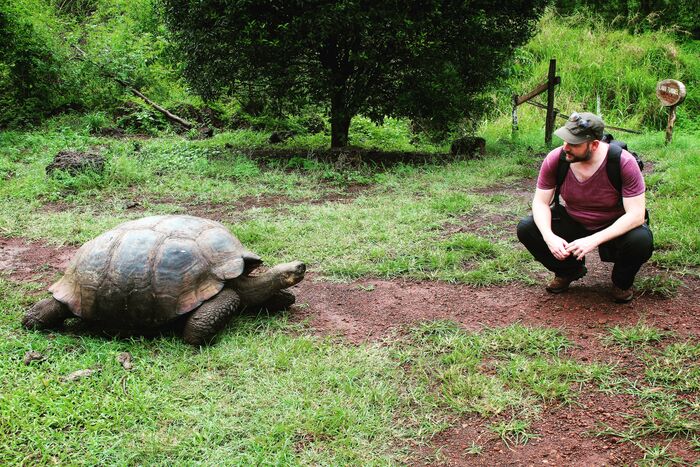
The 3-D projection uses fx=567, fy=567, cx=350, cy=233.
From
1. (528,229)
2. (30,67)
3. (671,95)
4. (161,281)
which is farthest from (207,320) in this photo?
(30,67)

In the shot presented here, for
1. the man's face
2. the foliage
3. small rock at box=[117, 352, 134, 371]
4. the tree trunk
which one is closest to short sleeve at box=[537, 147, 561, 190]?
the man's face

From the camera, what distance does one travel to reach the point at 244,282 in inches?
165

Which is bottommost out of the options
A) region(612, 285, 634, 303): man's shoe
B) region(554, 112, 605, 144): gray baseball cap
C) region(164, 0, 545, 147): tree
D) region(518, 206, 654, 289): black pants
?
region(612, 285, 634, 303): man's shoe

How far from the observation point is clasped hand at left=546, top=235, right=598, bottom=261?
3.72 metres

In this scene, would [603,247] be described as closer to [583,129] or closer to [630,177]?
[630,177]

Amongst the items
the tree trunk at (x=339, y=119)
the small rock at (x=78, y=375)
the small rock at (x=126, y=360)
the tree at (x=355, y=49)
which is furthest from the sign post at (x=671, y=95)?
the small rock at (x=78, y=375)

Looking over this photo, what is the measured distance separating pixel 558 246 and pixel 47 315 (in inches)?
142

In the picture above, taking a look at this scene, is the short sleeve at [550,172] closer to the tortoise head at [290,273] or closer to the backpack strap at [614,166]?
the backpack strap at [614,166]

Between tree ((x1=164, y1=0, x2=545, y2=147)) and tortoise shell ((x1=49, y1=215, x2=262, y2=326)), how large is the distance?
593 centimetres

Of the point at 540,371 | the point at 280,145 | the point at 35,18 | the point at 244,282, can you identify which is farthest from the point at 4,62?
the point at 540,371

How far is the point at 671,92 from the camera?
33.4 feet

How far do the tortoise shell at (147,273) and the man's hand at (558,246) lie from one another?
2150 millimetres

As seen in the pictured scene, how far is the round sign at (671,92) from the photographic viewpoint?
9.98 m

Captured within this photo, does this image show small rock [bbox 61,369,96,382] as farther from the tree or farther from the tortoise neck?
the tree
